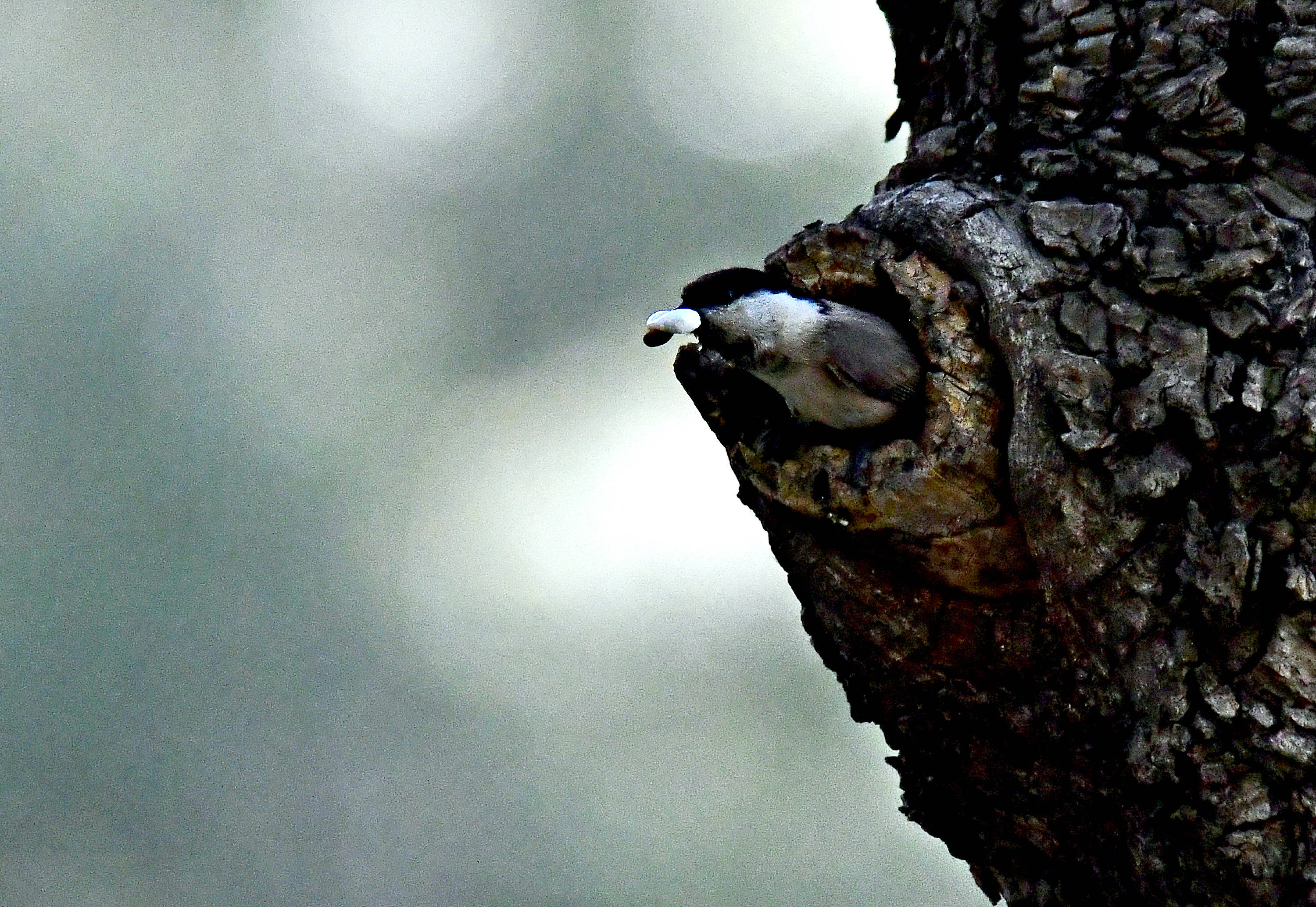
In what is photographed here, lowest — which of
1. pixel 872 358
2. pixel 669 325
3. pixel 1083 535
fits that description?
pixel 1083 535

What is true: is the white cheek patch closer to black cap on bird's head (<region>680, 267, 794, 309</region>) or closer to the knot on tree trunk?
black cap on bird's head (<region>680, 267, 794, 309</region>)

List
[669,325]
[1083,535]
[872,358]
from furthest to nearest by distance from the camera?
[669,325], [872,358], [1083,535]

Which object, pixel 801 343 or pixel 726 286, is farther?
pixel 726 286

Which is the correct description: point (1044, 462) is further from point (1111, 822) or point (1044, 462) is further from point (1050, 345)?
point (1111, 822)

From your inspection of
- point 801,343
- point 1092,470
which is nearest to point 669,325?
point 801,343

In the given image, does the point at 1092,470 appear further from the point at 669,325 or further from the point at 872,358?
the point at 669,325

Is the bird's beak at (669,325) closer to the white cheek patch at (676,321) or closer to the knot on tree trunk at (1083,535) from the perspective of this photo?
the white cheek patch at (676,321)

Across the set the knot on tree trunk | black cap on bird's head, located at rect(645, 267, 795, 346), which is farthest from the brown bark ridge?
black cap on bird's head, located at rect(645, 267, 795, 346)

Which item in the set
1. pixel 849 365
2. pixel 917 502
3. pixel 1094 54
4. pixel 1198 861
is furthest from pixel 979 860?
pixel 1094 54
